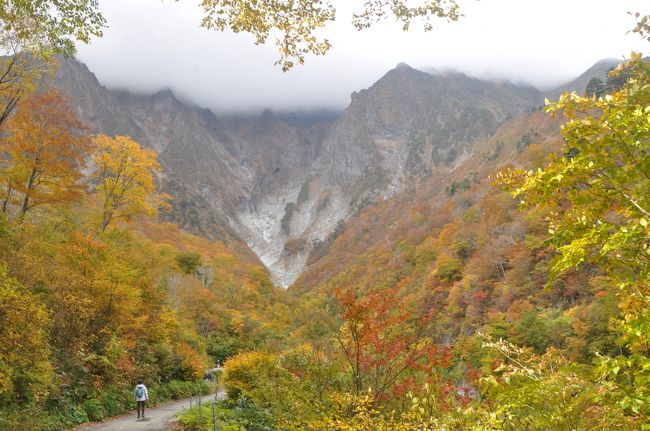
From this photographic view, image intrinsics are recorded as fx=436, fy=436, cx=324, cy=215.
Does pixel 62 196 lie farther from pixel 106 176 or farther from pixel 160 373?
pixel 160 373

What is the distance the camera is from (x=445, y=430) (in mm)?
3893

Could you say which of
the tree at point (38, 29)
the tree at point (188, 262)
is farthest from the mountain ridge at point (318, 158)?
the tree at point (38, 29)

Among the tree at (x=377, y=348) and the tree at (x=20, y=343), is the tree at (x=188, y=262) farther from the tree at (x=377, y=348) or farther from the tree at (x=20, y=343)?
the tree at (x=377, y=348)

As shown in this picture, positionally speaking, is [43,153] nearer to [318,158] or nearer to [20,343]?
[20,343]

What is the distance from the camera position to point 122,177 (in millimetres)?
22859

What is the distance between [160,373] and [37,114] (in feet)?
42.5

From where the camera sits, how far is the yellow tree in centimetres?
2230

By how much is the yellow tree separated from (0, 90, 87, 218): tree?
3188mm

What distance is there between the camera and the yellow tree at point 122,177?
878 inches

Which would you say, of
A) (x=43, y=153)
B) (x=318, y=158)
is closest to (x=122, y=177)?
(x=43, y=153)

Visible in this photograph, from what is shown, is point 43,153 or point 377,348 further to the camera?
point 43,153

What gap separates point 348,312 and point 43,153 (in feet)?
51.9

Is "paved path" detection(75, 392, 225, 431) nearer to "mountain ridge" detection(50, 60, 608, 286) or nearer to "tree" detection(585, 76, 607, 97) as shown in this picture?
"tree" detection(585, 76, 607, 97)

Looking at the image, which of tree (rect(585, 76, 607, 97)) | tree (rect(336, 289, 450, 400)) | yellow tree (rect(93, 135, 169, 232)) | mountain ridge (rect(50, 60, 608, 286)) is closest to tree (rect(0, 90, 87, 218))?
yellow tree (rect(93, 135, 169, 232))
